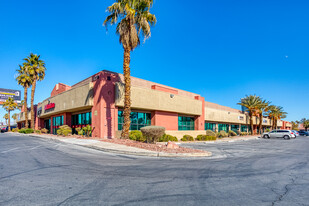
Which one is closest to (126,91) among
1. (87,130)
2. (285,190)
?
(87,130)

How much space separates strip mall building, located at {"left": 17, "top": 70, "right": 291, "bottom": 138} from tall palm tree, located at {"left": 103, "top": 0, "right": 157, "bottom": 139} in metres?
4.06

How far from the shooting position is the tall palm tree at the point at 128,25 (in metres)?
16.7

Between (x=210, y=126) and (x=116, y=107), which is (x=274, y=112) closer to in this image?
(x=210, y=126)

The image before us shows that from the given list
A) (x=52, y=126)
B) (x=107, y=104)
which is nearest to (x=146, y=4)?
(x=107, y=104)

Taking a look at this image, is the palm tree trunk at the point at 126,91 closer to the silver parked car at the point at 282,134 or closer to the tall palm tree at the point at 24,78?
the tall palm tree at the point at 24,78

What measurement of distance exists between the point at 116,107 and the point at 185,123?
48.6 ft

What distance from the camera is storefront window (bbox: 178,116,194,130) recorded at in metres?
31.4

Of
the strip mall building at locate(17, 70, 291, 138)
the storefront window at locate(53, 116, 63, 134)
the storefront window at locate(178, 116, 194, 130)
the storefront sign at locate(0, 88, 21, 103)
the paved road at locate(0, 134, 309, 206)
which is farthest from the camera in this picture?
the storefront sign at locate(0, 88, 21, 103)

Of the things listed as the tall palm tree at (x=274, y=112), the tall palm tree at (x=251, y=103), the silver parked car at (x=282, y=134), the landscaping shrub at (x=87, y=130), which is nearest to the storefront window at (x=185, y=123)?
the landscaping shrub at (x=87, y=130)

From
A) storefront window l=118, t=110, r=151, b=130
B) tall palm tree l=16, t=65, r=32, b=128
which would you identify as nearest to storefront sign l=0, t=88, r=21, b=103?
tall palm tree l=16, t=65, r=32, b=128

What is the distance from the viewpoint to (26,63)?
3438 centimetres

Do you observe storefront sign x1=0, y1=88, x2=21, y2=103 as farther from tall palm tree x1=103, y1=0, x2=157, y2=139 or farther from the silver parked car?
the silver parked car

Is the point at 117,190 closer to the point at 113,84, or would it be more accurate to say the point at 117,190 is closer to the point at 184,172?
the point at 184,172

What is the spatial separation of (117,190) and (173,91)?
87.1 ft
